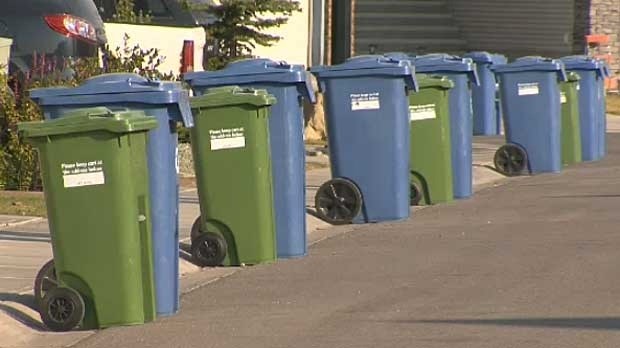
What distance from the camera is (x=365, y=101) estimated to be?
1398cm

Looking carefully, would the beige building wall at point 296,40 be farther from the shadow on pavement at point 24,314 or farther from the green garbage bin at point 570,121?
the shadow on pavement at point 24,314

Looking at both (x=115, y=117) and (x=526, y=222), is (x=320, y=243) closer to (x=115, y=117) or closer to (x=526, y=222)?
(x=526, y=222)

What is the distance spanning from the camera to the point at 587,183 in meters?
17.5

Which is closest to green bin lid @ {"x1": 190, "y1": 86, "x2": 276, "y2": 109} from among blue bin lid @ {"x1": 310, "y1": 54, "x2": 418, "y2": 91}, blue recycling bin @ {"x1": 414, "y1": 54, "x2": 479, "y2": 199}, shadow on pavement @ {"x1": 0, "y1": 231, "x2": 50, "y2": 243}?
shadow on pavement @ {"x1": 0, "y1": 231, "x2": 50, "y2": 243}

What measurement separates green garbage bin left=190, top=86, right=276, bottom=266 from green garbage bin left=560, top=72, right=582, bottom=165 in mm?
8470

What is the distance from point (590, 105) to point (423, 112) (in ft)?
19.3

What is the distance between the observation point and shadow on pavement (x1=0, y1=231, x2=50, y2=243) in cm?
1245

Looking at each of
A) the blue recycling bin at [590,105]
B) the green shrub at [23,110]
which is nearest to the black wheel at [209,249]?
the green shrub at [23,110]

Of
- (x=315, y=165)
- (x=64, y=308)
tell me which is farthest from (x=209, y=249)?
(x=315, y=165)

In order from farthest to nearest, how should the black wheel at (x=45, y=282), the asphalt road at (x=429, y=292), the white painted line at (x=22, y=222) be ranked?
the white painted line at (x=22, y=222) < the black wheel at (x=45, y=282) < the asphalt road at (x=429, y=292)

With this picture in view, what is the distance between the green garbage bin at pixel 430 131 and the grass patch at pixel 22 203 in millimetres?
3274

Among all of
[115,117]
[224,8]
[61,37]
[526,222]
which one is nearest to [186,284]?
[115,117]

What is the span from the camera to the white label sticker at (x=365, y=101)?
1396cm

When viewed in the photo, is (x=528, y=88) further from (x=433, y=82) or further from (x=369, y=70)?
(x=369, y=70)
